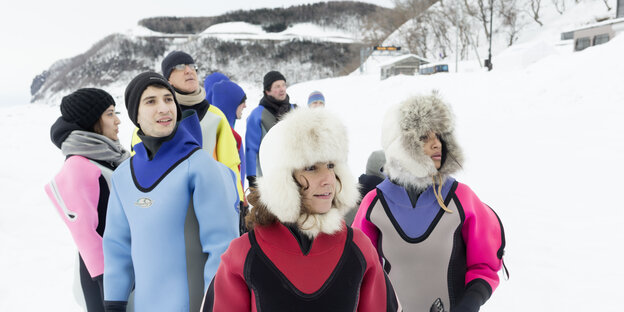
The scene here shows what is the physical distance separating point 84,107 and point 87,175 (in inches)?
19.9

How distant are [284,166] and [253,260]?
1.15 ft

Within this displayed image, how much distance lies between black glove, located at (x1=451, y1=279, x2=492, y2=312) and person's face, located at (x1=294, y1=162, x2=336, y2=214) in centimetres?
94

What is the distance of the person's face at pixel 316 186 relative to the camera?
1291 mm

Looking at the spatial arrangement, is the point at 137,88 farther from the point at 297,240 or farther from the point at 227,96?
the point at 227,96

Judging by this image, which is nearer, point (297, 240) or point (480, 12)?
point (297, 240)

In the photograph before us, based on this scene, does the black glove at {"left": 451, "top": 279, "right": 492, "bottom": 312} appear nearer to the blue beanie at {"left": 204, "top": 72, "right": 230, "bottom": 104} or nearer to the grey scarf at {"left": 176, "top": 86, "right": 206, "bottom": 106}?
the grey scarf at {"left": 176, "top": 86, "right": 206, "bottom": 106}

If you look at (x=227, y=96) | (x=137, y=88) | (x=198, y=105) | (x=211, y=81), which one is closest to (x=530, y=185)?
(x=227, y=96)

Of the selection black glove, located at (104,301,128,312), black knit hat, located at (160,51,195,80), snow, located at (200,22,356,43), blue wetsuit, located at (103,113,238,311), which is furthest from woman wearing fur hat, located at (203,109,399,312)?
snow, located at (200,22,356,43)

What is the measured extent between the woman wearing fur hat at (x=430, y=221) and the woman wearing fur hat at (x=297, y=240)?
68cm

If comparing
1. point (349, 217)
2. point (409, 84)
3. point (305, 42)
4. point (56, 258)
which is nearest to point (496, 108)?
point (409, 84)

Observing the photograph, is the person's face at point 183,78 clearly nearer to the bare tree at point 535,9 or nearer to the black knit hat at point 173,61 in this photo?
the black knit hat at point 173,61

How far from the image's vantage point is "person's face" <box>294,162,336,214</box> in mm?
1291

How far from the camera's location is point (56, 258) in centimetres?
473

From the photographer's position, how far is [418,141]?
1943 mm
